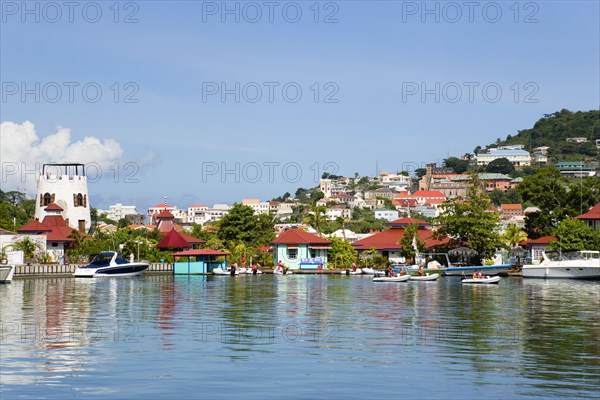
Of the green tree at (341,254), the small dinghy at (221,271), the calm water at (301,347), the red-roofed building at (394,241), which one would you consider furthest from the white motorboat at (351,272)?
the calm water at (301,347)

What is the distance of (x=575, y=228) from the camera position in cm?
8881

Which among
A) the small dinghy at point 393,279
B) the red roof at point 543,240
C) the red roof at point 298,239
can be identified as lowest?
the small dinghy at point 393,279

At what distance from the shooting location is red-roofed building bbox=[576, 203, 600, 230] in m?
92.9

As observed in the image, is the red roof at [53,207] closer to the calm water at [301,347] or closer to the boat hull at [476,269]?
the boat hull at [476,269]

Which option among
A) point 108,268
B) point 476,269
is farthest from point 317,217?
point 108,268

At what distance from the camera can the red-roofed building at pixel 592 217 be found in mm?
92938

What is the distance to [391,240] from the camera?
108 m

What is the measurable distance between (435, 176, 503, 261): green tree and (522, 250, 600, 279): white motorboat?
7142 mm

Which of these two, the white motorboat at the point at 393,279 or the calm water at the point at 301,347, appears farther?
the white motorboat at the point at 393,279

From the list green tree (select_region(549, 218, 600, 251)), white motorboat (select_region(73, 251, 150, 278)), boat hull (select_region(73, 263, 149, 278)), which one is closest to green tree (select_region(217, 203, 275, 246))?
white motorboat (select_region(73, 251, 150, 278))

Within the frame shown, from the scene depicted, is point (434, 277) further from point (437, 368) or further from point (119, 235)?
point (437, 368)

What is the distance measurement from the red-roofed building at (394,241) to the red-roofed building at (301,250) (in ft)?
21.4

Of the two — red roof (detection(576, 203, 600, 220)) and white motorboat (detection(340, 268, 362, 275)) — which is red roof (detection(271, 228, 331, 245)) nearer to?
white motorboat (detection(340, 268, 362, 275))

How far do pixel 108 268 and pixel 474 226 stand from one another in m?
37.5
